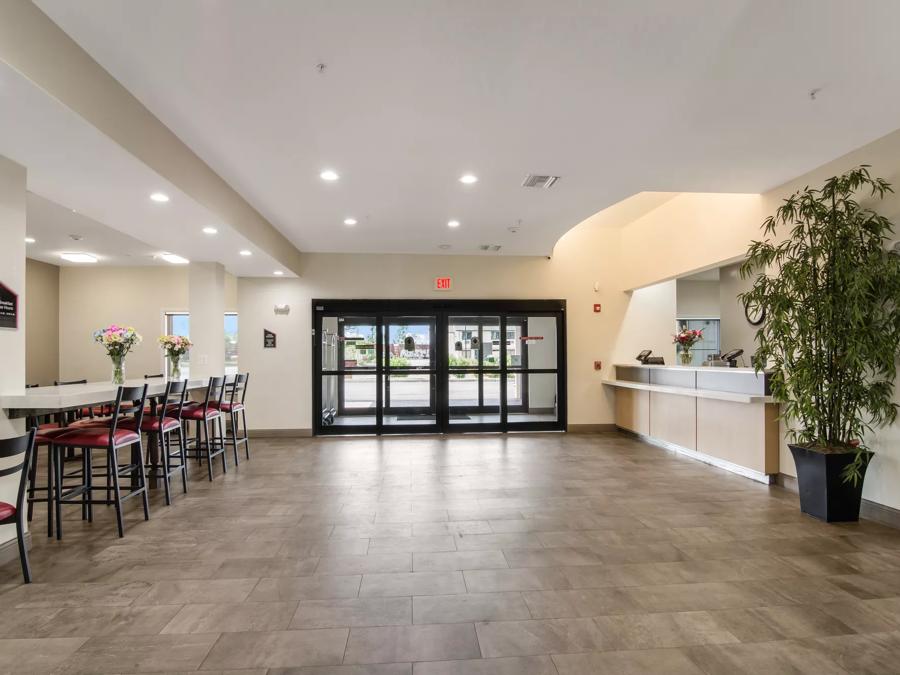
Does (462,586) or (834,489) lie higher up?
(834,489)

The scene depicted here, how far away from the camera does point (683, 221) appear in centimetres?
575

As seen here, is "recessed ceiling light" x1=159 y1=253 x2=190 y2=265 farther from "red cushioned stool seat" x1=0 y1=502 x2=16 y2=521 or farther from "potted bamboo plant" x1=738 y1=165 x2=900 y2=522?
"potted bamboo plant" x1=738 y1=165 x2=900 y2=522

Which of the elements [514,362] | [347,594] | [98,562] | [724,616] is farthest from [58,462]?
[514,362]

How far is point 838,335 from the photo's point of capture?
342 cm

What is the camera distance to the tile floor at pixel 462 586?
1.97 metres

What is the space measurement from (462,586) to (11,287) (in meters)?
3.32

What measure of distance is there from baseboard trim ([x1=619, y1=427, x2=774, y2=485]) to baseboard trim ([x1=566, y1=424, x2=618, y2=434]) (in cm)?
66

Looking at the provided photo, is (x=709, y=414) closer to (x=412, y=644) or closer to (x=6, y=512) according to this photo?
(x=412, y=644)

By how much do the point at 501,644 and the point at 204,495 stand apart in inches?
131

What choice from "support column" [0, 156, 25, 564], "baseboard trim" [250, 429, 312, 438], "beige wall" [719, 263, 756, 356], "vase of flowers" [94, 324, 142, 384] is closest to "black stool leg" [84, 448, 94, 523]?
"support column" [0, 156, 25, 564]

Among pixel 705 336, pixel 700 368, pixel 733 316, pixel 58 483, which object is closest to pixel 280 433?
pixel 58 483

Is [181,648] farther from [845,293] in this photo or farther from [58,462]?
[845,293]

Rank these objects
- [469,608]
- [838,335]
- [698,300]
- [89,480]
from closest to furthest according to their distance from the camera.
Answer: [469,608]
[838,335]
[89,480]
[698,300]

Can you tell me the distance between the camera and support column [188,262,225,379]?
607cm
